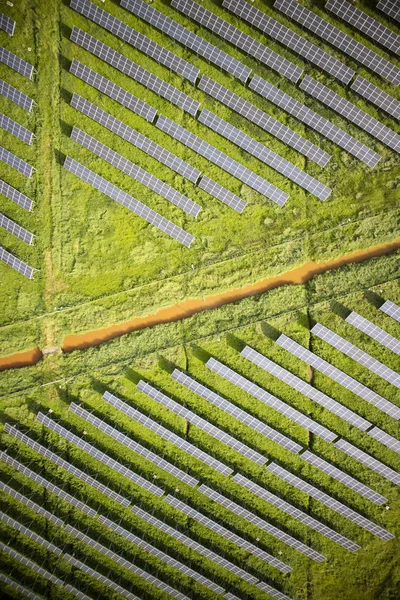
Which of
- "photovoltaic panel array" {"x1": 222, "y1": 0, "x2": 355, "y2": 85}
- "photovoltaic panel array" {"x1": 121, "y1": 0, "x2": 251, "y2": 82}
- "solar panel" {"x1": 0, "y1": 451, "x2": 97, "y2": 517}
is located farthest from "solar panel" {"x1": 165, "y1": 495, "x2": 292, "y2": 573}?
"photovoltaic panel array" {"x1": 222, "y1": 0, "x2": 355, "y2": 85}

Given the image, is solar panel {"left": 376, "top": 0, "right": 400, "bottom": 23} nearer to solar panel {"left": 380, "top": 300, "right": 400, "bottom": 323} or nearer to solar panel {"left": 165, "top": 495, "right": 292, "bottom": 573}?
solar panel {"left": 380, "top": 300, "right": 400, "bottom": 323}

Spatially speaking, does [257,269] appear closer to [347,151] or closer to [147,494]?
[347,151]

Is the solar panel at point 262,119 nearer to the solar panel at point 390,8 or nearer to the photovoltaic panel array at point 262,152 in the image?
the photovoltaic panel array at point 262,152

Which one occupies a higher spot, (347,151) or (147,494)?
(347,151)

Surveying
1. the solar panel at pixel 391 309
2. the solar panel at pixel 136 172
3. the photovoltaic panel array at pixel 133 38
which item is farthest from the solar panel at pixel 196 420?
the photovoltaic panel array at pixel 133 38

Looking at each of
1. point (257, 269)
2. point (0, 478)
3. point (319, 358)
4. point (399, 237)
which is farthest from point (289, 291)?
point (0, 478)

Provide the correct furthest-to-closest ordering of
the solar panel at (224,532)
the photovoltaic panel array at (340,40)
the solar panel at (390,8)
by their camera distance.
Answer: the solar panel at (224,532) < the photovoltaic panel array at (340,40) < the solar panel at (390,8)
